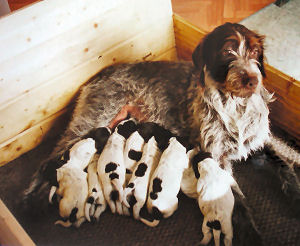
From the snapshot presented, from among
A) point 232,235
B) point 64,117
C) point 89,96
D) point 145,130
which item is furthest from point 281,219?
point 64,117

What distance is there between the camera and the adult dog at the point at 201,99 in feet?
5.82

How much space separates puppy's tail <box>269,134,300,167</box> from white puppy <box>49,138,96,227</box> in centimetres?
A: 116

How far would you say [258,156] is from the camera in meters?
2.18

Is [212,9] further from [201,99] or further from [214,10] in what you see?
[201,99]

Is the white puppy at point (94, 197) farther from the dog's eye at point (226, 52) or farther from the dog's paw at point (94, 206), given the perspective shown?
the dog's eye at point (226, 52)

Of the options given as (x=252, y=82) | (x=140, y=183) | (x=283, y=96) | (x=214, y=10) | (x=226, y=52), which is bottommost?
(x=140, y=183)

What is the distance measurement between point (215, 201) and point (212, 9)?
228cm

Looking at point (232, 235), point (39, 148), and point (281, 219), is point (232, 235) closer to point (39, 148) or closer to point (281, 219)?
point (281, 219)

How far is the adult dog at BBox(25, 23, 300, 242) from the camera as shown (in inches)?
69.9

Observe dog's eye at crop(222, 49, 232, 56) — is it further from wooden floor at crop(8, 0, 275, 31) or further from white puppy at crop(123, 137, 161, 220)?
wooden floor at crop(8, 0, 275, 31)

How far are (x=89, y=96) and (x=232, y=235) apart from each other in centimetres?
129

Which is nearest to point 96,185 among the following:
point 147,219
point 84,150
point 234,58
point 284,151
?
point 84,150

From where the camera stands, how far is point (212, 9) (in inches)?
133

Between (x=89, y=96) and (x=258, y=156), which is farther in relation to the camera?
(x=89, y=96)
